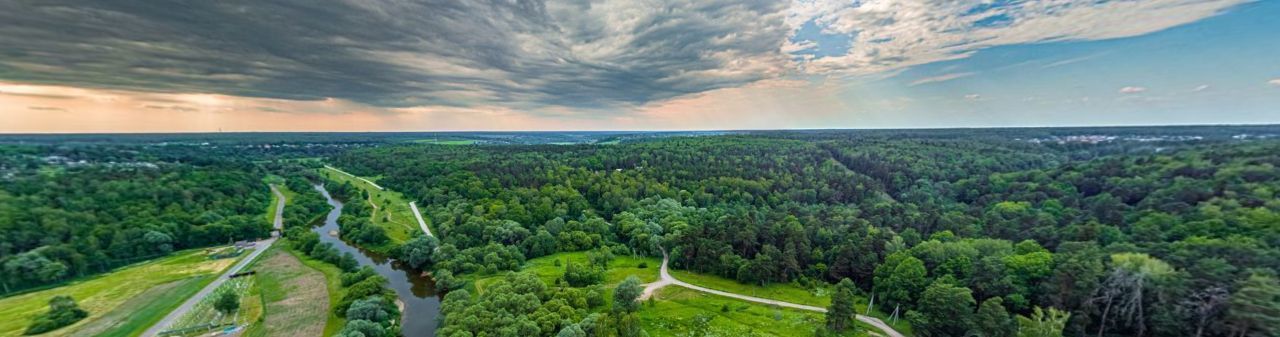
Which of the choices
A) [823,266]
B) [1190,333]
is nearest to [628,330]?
[823,266]

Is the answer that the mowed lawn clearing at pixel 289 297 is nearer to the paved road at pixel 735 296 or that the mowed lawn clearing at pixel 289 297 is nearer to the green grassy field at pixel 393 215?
the green grassy field at pixel 393 215

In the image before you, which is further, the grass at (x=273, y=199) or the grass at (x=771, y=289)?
the grass at (x=273, y=199)

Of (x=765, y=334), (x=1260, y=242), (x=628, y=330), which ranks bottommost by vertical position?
(x=765, y=334)

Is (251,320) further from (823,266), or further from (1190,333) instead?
(1190,333)

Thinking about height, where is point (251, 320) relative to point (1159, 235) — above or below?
below

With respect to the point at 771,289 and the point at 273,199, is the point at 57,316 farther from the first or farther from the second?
the point at 771,289

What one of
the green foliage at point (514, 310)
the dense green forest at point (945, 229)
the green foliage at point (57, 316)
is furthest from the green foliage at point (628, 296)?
the green foliage at point (57, 316)

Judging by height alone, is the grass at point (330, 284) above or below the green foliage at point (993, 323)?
below
